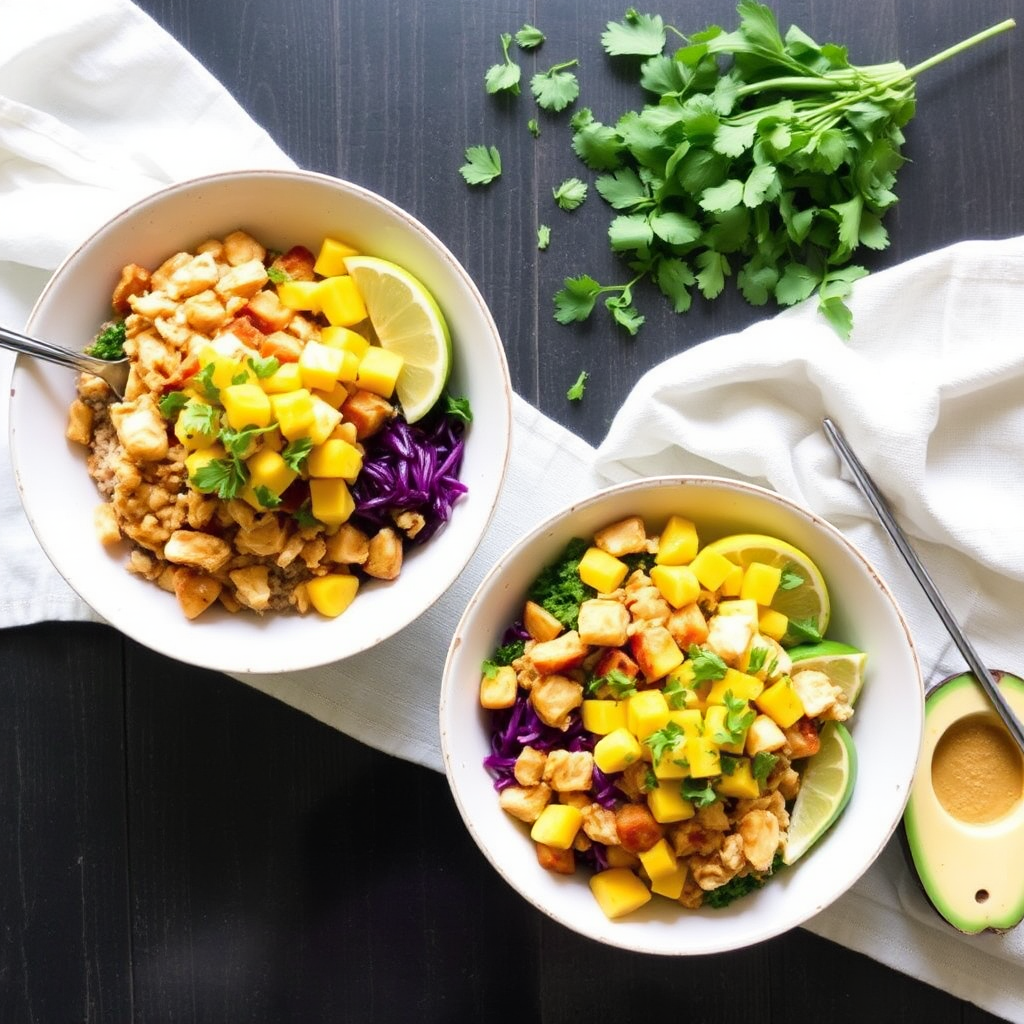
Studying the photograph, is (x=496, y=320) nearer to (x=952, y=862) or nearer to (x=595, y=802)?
(x=595, y=802)

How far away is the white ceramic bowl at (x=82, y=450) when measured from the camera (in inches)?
93.7

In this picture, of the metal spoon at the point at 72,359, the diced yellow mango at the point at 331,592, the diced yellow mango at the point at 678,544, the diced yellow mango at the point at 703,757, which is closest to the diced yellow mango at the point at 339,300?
the metal spoon at the point at 72,359

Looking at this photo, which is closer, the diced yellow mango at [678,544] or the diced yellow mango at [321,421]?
the diced yellow mango at [321,421]

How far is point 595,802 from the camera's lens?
2410mm

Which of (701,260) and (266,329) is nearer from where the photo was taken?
(266,329)

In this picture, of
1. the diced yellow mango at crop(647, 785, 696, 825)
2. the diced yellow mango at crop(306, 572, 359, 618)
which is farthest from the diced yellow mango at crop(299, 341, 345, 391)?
the diced yellow mango at crop(647, 785, 696, 825)

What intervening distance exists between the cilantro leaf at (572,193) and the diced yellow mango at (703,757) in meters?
1.54

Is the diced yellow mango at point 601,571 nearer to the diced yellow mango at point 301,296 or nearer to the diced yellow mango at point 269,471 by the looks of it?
the diced yellow mango at point 269,471

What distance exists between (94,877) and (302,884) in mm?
607

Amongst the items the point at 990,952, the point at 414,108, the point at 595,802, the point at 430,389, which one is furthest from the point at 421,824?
the point at 414,108

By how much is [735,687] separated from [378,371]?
3.57ft

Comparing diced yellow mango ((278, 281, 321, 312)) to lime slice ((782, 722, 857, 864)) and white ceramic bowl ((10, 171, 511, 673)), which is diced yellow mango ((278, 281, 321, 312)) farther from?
lime slice ((782, 722, 857, 864))

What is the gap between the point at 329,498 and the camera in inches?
92.7

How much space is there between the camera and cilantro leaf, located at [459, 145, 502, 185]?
2.89m
